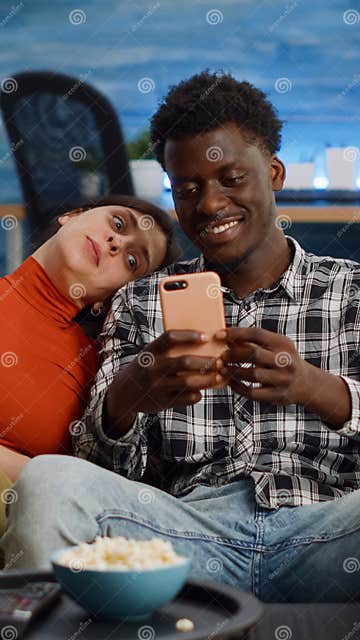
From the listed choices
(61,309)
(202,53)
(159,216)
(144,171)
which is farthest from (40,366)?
(202,53)

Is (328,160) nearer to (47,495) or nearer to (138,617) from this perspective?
(47,495)

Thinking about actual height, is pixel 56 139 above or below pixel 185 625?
above

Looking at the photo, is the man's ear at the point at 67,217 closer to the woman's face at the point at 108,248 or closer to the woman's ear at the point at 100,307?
the woman's face at the point at 108,248

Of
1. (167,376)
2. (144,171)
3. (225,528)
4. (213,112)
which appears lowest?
(225,528)

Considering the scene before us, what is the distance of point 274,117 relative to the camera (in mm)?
1597

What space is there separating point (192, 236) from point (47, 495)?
0.51 m

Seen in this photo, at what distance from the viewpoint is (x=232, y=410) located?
142 centimetres

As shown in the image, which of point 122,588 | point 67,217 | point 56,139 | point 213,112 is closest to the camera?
point 122,588

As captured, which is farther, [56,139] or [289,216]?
[289,216]

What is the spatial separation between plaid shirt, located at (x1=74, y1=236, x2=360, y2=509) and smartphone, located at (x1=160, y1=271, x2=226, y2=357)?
0.62 ft

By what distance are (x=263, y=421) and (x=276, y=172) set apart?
45cm

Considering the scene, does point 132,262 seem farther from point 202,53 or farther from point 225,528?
point 202,53

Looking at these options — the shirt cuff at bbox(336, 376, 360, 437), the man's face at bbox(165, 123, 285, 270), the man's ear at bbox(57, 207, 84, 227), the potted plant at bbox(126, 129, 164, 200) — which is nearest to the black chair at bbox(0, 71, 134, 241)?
the potted plant at bbox(126, 129, 164, 200)

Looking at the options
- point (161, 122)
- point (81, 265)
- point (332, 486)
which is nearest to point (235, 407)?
point (332, 486)
